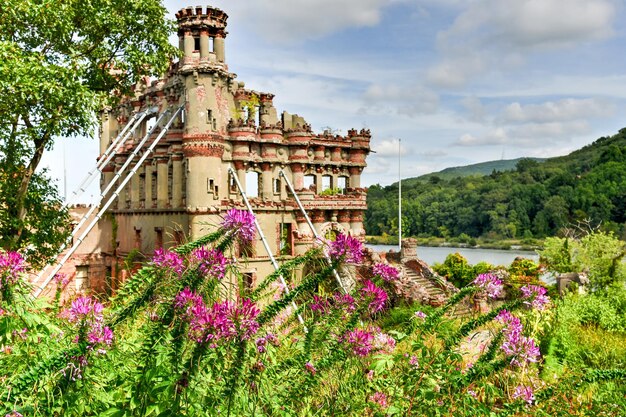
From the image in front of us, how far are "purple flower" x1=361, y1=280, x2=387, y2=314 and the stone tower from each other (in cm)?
1812

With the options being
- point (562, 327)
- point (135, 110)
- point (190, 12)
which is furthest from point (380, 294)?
point (135, 110)

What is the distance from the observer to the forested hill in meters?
79.0

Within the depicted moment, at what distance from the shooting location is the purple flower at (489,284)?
582 centimetres

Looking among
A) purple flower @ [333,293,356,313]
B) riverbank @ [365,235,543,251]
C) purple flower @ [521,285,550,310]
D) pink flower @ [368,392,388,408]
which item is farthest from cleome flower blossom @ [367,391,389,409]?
riverbank @ [365,235,543,251]

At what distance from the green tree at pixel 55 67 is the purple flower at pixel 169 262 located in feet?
33.8

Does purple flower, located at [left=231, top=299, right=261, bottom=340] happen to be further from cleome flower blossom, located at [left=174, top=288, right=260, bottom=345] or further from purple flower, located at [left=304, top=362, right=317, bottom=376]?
purple flower, located at [left=304, top=362, right=317, bottom=376]

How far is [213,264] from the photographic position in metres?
4.70

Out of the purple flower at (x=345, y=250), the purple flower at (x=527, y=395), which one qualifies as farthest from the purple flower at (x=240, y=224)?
the purple flower at (x=527, y=395)

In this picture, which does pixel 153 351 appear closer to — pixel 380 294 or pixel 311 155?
pixel 380 294

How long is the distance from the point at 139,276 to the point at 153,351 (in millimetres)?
1109

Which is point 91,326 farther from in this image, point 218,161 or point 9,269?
point 218,161

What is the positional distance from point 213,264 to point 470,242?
87.3 metres

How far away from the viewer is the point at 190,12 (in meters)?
25.8

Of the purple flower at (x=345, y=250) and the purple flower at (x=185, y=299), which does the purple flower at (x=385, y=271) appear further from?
the purple flower at (x=185, y=299)
